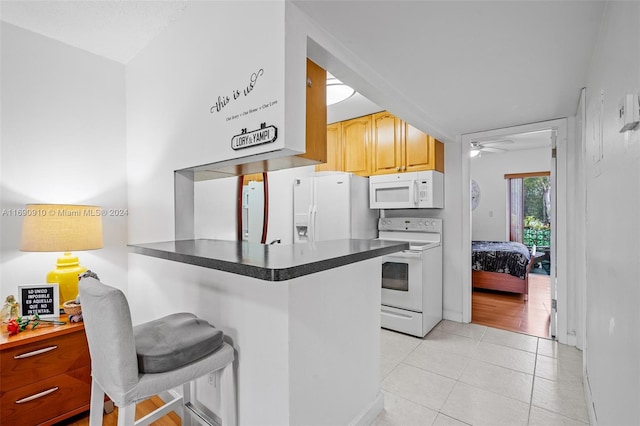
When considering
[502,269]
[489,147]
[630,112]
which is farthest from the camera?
[489,147]

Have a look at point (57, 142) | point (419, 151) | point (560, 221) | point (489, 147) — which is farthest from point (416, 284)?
point (489, 147)

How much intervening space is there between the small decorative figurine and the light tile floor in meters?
2.26

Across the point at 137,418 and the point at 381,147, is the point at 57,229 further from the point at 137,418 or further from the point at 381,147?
the point at 381,147

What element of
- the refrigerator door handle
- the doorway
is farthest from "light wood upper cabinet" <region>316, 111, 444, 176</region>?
the refrigerator door handle

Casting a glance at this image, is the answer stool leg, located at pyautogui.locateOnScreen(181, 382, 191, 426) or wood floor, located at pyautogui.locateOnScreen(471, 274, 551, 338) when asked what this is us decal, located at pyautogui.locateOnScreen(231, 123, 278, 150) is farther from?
wood floor, located at pyautogui.locateOnScreen(471, 274, 551, 338)

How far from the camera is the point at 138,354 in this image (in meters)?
1.20

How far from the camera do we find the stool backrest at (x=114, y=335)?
1.11 metres

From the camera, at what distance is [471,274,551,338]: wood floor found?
11.1 feet

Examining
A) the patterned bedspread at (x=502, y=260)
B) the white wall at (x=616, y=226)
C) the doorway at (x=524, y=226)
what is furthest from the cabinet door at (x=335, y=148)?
→ the patterned bedspread at (x=502, y=260)

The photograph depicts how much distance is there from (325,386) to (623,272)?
1272 millimetres

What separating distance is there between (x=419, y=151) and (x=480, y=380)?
219 cm

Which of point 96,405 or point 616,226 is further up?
point 616,226

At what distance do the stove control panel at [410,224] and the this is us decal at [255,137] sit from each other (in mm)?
2649

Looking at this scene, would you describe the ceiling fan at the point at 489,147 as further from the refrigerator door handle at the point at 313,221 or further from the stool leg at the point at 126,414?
the stool leg at the point at 126,414
